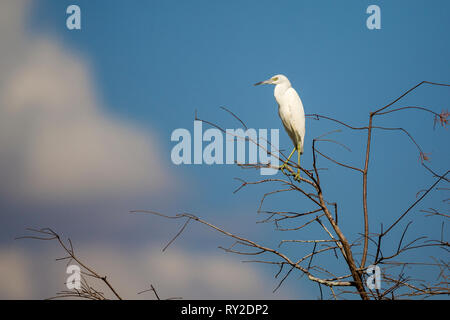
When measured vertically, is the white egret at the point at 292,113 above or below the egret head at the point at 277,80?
below

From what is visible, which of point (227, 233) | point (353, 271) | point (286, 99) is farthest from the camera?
point (286, 99)

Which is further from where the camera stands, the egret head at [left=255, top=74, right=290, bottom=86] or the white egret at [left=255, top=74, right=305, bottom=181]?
the egret head at [left=255, top=74, right=290, bottom=86]

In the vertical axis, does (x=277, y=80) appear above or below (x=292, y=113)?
above

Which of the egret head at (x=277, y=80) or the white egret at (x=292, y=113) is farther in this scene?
the egret head at (x=277, y=80)

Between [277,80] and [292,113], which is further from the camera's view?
[277,80]

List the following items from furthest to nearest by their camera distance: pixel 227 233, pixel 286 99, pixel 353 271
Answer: pixel 286 99 → pixel 353 271 → pixel 227 233

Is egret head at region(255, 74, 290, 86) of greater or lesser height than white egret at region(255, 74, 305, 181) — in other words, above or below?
above

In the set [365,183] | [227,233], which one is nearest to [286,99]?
[365,183]
